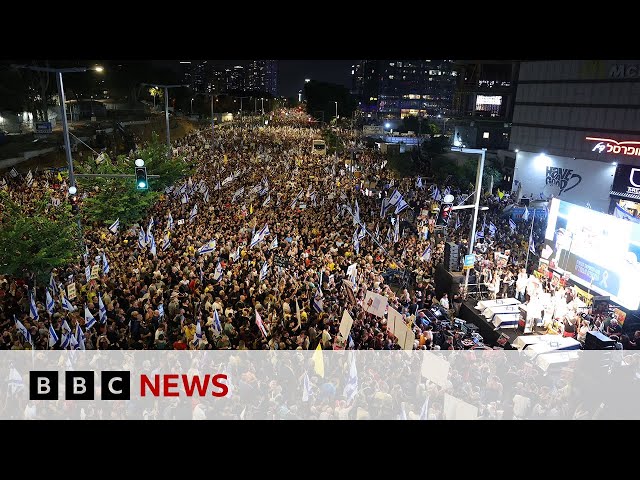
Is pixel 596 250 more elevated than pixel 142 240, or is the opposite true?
pixel 596 250

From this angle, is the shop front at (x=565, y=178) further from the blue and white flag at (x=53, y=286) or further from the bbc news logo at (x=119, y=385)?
the blue and white flag at (x=53, y=286)

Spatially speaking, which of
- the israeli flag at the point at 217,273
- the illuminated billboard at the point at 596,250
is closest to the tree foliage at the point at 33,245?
the israeli flag at the point at 217,273

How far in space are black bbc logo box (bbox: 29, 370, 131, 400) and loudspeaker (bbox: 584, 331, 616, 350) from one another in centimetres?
1010

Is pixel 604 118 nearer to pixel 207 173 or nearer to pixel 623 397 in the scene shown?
pixel 207 173

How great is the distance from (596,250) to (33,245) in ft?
56.9

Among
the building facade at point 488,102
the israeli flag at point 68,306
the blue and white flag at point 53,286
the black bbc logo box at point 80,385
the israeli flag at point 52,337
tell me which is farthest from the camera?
the building facade at point 488,102

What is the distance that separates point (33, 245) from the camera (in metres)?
13.9

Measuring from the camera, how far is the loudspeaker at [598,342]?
1138 cm

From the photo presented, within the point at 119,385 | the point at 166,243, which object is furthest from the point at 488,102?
the point at 119,385

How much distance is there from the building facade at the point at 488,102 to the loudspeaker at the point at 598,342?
170 ft

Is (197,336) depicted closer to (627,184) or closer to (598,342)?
(598,342)

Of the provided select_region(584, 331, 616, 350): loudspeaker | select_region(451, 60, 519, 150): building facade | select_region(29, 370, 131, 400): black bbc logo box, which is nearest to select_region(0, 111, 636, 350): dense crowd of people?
select_region(29, 370, 131, 400): black bbc logo box

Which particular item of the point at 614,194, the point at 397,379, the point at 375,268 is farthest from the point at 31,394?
the point at 614,194

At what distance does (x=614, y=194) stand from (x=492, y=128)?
4090 centimetres
